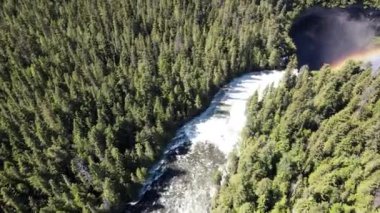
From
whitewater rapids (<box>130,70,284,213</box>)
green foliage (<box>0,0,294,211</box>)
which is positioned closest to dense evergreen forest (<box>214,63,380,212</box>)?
whitewater rapids (<box>130,70,284,213</box>)

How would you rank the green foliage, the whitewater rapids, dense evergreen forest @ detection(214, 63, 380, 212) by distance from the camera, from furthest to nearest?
1. the whitewater rapids
2. the green foliage
3. dense evergreen forest @ detection(214, 63, 380, 212)

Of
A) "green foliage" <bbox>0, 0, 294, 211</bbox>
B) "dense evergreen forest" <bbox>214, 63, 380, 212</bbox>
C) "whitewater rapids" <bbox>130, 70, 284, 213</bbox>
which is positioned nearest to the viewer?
"dense evergreen forest" <bbox>214, 63, 380, 212</bbox>

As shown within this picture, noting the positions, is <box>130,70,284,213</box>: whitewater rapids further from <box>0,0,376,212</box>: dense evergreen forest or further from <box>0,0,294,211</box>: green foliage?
<box>0,0,376,212</box>: dense evergreen forest

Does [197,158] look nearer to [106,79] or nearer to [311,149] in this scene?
[311,149]

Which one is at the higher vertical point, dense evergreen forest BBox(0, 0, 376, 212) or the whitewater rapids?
dense evergreen forest BBox(0, 0, 376, 212)

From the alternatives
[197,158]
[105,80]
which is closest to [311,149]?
[197,158]

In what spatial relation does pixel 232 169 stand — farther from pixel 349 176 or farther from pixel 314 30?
pixel 314 30

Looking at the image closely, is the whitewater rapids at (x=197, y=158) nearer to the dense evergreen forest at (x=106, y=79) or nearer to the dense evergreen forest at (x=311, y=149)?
the dense evergreen forest at (x=106, y=79)

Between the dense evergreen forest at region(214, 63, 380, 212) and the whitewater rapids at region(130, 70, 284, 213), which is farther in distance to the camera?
the whitewater rapids at region(130, 70, 284, 213)

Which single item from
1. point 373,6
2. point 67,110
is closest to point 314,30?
point 373,6
